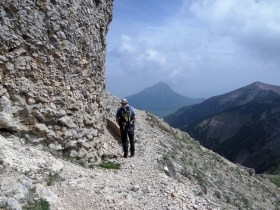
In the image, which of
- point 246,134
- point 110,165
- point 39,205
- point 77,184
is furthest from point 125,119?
point 246,134

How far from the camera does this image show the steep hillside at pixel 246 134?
8656 centimetres

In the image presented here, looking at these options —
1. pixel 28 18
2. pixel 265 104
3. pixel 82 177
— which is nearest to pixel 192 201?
pixel 82 177

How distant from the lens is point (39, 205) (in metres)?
6.64

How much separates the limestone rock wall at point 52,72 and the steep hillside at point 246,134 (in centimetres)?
6961

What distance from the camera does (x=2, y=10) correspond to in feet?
28.4

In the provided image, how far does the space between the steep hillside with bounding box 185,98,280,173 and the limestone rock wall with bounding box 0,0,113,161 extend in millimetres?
69611

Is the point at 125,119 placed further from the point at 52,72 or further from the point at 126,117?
the point at 52,72

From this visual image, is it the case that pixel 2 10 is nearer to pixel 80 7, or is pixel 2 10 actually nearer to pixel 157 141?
pixel 80 7

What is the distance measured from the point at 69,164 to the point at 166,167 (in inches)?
208

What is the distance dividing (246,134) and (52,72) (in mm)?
112407

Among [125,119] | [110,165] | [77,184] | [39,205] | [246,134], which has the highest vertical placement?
[246,134]

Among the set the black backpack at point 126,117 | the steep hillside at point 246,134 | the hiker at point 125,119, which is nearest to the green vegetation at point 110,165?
the hiker at point 125,119

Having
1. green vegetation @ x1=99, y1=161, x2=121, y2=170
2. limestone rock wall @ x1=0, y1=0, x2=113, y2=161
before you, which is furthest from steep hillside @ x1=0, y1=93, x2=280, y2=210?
limestone rock wall @ x1=0, y1=0, x2=113, y2=161

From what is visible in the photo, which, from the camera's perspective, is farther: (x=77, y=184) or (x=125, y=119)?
(x=125, y=119)
